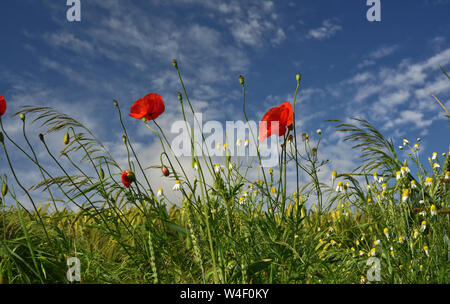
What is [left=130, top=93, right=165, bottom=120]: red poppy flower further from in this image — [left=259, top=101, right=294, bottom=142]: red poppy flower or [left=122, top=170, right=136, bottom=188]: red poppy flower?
[left=259, top=101, right=294, bottom=142]: red poppy flower

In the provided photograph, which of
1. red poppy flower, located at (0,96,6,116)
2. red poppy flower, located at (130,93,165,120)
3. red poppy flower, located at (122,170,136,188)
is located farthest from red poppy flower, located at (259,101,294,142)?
red poppy flower, located at (0,96,6,116)

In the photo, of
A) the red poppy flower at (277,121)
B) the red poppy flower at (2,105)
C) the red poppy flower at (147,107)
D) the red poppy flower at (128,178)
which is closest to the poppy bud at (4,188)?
the red poppy flower at (2,105)

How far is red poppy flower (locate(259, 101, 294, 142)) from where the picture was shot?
1.96 meters

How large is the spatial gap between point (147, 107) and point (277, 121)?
2.53 ft

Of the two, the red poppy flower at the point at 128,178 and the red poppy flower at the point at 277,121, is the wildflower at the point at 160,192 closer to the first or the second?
the red poppy flower at the point at 128,178

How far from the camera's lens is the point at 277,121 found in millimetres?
2008

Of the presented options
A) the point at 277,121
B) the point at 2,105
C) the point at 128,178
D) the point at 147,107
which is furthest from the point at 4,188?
the point at 277,121

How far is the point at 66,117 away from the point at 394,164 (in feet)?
10.2

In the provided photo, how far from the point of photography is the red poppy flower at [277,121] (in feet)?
6.44

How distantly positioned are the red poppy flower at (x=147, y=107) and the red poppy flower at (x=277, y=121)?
0.63m
